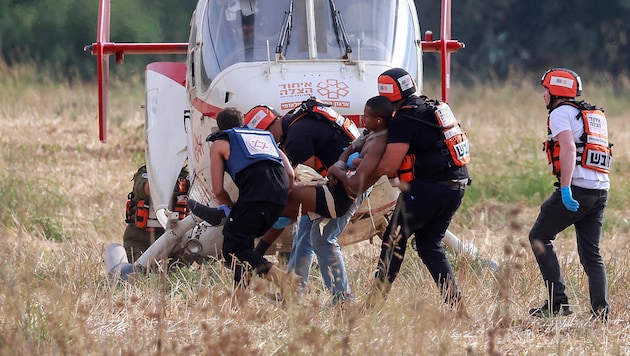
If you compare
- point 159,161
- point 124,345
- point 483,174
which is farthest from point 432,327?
point 483,174

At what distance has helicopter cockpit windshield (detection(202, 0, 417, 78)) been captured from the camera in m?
8.38

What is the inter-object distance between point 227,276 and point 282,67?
1.43 m

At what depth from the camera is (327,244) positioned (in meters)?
7.71

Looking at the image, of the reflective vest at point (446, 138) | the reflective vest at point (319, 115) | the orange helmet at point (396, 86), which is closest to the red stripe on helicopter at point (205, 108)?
the reflective vest at point (319, 115)

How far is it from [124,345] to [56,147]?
41.2 feet

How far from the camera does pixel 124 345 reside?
5.69 meters

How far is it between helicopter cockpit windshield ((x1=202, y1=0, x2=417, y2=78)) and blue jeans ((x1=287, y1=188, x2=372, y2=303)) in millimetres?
1166

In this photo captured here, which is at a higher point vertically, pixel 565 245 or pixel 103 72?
pixel 103 72

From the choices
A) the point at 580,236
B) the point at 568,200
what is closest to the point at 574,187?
the point at 568,200

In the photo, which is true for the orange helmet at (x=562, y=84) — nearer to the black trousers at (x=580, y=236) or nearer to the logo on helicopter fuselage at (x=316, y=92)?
the black trousers at (x=580, y=236)

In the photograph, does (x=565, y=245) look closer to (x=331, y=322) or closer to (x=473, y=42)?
(x=331, y=322)

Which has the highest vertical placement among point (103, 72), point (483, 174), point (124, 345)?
point (103, 72)

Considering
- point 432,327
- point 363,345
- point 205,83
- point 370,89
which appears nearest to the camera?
point 363,345

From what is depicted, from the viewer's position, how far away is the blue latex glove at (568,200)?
23.7 feet
